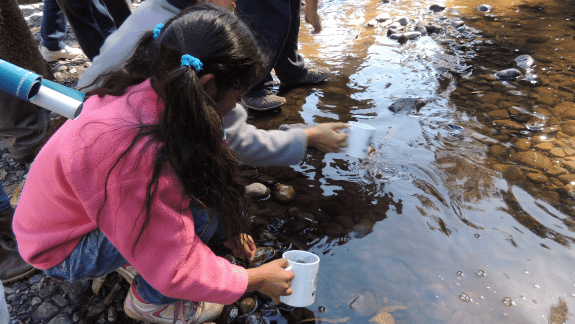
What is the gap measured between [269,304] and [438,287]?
2.46 ft

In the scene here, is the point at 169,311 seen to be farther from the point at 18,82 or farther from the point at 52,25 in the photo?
the point at 52,25

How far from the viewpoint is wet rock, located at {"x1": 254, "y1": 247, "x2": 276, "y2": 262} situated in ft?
5.92

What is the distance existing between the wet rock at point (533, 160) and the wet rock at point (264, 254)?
5.18ft

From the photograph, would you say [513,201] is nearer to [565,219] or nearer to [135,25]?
[565,219]

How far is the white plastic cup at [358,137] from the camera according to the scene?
65.0 inches

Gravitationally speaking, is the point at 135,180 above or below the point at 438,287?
above

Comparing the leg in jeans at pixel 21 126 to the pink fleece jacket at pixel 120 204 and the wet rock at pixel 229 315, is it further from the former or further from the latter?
the wet rock at pixel 229 315

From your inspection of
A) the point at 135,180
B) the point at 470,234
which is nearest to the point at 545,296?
the point at 470,234

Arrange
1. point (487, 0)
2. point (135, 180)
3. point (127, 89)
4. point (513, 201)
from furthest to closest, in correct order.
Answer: point (487, 0) → point (513, 201) → point (127, 89) → point (135, 180)

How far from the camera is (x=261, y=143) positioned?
1.70 meters

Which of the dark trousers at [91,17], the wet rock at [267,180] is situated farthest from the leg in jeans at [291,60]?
the dark trousers at [91,17]

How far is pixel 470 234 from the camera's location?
182 cm

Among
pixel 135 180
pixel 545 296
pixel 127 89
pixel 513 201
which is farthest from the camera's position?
pixel 513 201

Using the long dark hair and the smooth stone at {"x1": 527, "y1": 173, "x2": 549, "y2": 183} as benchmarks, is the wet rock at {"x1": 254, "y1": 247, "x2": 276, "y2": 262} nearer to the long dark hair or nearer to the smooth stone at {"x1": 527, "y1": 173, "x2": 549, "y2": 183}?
the long dark hair
